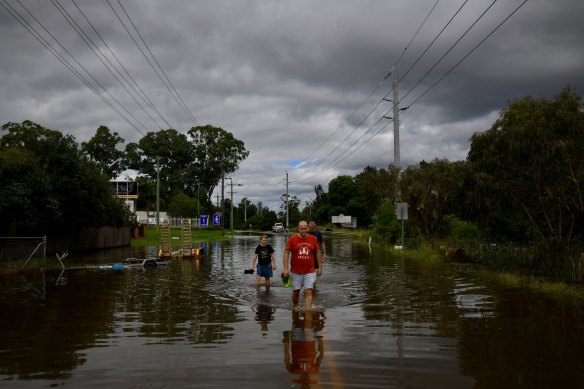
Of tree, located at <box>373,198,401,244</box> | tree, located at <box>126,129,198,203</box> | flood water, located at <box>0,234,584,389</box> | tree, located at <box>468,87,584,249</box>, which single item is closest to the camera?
flood water, located at <box>0,234,584,389</box>

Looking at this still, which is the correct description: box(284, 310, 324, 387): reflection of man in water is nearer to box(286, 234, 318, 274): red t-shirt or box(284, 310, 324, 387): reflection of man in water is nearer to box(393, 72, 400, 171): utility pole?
box(286, 234, 318, 274): red t-shirt

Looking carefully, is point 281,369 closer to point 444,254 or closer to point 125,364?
point 125,364

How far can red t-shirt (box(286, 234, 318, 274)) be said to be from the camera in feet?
32.2

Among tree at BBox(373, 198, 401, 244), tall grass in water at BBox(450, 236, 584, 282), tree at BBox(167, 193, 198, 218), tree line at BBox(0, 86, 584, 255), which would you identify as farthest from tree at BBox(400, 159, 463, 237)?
tree at BBox(167, 193, 198, 218)

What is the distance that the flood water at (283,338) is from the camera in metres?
5.64

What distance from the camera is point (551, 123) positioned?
14.6 meters

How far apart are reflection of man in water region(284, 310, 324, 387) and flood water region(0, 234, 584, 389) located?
22 millimetres

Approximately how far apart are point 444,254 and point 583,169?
9044 mm

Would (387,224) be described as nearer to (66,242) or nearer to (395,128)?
(395,128)

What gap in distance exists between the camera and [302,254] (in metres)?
9.83

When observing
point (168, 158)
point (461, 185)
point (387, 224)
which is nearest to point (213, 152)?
point (168, 158)

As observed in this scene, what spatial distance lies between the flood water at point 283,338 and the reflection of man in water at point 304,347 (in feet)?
0.07

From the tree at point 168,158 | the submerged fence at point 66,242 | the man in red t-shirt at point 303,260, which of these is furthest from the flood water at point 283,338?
the tree at point 168,158

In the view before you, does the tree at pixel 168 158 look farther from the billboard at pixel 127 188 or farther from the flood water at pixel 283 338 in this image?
the flood water at pixel 283 338
